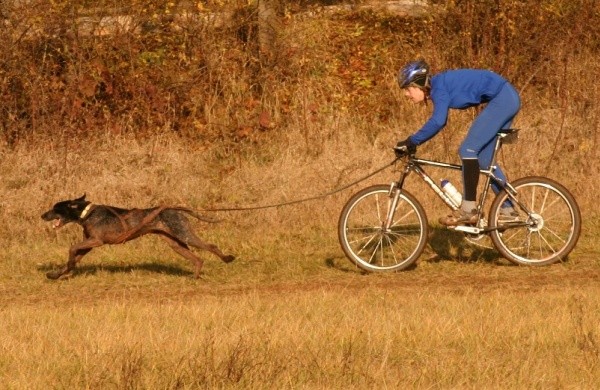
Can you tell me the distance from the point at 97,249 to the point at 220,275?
6.14ft

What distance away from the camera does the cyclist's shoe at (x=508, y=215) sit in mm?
11750

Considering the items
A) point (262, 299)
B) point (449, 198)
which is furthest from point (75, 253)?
point (449, 198)

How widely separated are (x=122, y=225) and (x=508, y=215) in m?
3.61

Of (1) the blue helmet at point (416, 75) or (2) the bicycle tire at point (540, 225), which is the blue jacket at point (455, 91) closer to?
(1) the blue helmet at point (416, 75)

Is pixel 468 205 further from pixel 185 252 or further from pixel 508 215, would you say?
pixel 185 252

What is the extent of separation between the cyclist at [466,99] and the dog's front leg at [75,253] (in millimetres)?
2956

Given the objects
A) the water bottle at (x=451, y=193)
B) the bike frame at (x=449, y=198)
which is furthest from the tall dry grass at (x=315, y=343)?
the water bottle at (x=451, y=193)

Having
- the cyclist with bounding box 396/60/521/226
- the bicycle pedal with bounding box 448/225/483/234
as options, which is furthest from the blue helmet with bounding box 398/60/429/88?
the bicycle pedal with bounding box 448/225/483/234

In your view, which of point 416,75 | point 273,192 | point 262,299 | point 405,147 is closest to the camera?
point 262,299

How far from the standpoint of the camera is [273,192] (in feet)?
50.1

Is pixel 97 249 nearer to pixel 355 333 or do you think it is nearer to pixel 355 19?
pixel 355 333

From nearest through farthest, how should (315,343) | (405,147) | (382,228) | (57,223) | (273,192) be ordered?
(315,343)
(405,147)
(57,223)
(382,228)
(273,192)

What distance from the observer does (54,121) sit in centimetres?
1650

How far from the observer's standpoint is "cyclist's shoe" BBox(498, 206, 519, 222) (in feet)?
38.5
